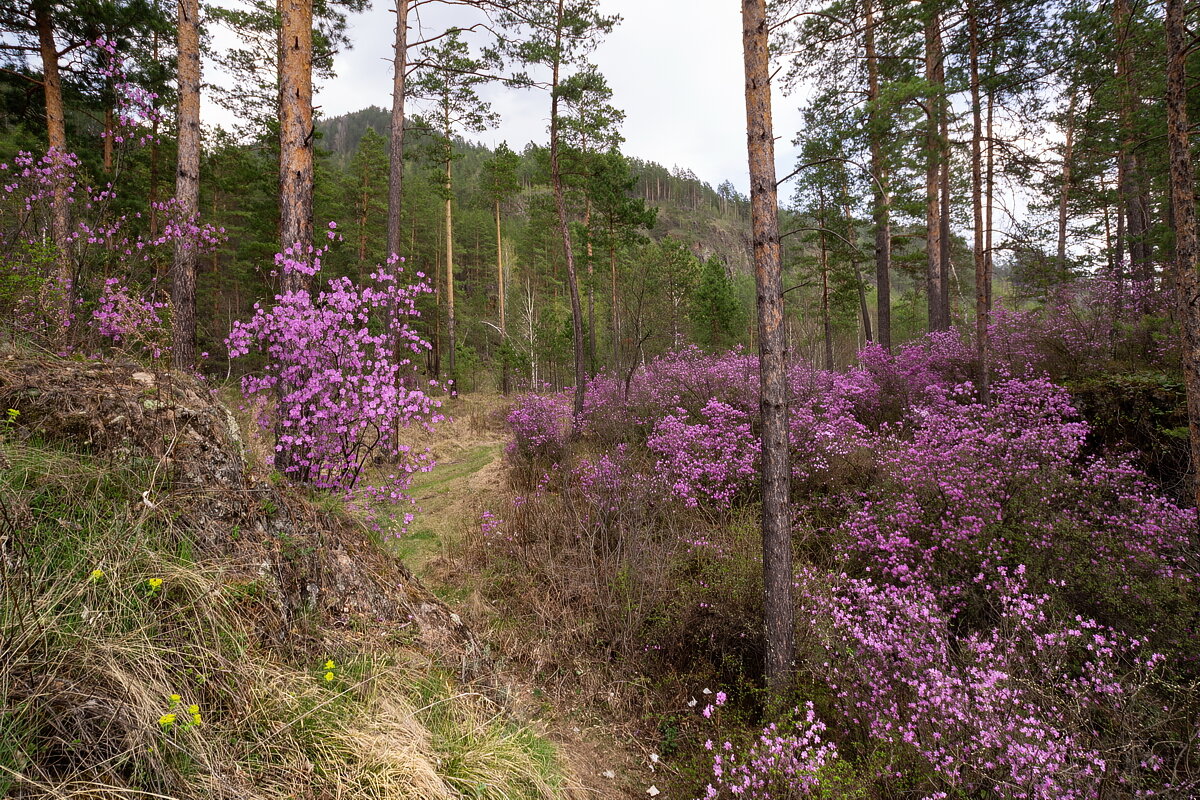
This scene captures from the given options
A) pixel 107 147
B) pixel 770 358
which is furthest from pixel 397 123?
→ pixel 770 358

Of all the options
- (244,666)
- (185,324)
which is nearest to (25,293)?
(185,324)

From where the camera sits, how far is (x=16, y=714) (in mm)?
1525

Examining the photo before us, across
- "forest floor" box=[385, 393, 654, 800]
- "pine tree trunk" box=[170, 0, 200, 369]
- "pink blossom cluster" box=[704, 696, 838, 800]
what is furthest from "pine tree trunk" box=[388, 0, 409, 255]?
"pink blossom cluster" box=[704, 696, 838, 800]

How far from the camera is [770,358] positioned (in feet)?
13.4

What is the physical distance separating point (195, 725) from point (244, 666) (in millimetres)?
334

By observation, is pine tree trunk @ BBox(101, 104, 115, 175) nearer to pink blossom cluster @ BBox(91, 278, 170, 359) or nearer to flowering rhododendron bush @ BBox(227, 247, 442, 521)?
pink blossom cluster @ BBox(91, 278, 170, 359)

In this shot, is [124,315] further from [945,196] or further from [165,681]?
[945,196]

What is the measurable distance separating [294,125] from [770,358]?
6.20 metres

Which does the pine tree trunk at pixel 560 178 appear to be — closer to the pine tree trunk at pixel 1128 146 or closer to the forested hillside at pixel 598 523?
the forested hillside at pixel 598 523

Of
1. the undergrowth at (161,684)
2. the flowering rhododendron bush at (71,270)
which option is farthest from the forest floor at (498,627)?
the flowering rhododendron bush at (71,270)

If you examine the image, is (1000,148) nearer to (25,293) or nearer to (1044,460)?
(1044,460)

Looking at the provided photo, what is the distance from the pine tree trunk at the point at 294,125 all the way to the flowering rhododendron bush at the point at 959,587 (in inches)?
206

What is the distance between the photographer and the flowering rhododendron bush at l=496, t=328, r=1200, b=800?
9.53 feet

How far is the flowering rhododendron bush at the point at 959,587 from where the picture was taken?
290cm
